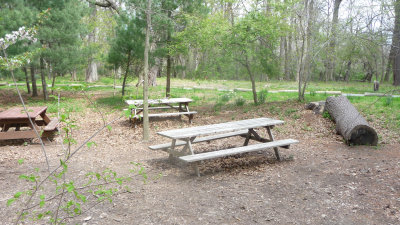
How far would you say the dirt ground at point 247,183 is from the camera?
11.6 feet

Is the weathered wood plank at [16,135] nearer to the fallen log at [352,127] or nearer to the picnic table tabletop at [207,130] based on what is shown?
the picnic table tabletop at [207,130]

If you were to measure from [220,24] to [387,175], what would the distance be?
6.82m

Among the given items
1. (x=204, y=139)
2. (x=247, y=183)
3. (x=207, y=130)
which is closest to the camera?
(x=247, y=183)

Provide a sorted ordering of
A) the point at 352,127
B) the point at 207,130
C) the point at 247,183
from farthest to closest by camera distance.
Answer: the point at 352,127
the point at 207,130
the point at 247,183

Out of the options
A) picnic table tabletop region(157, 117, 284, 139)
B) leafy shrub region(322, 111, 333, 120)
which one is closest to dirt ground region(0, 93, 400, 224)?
picnic table tabletop region(157, 117, 284, 139)

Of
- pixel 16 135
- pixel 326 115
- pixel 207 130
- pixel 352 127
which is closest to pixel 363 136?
pixel 352 127

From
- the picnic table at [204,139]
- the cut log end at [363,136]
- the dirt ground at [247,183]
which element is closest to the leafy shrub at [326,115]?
the dirt ground at [247,183]

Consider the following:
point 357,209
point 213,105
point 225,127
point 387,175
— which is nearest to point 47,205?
point 225,127

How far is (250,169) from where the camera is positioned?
5.18 metres

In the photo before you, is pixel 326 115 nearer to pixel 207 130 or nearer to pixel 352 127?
pixel 352 127

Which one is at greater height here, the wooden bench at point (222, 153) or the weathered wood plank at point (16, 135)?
the wooden bench at point (222, 153)

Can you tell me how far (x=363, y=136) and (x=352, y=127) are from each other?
0.31 m

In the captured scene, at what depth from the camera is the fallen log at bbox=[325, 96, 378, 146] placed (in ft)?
21.0

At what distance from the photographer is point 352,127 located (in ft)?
21.1
